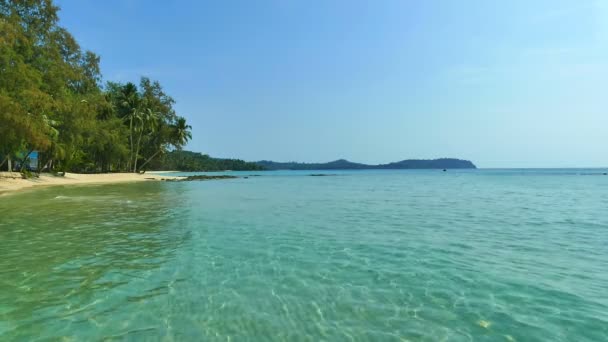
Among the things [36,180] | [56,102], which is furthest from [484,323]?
[36,180]

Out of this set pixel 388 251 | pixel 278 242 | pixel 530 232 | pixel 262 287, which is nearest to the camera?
pixel 262 287

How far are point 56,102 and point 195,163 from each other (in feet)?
410

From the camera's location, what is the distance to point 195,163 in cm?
14800

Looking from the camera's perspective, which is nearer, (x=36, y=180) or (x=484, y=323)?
(x=484, y=323)

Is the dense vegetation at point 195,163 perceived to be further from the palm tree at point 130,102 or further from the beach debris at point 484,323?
the beach debris at point 484,323

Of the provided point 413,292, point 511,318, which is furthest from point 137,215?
point 511,318

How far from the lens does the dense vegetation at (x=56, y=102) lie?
22938 mm

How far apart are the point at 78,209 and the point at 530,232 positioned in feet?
63.0

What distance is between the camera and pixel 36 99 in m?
23.4

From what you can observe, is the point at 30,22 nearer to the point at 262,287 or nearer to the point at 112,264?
the point at 112,264

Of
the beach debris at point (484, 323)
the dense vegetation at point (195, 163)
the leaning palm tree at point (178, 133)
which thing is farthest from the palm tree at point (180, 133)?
the beach debris at point (484, 323)

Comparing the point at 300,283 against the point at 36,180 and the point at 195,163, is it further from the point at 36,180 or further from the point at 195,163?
the point at 195,163

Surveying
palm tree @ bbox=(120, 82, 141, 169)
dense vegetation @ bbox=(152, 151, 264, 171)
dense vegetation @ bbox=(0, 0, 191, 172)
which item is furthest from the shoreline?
dense vegetation @ bbox=(152, 151, 264, 171)

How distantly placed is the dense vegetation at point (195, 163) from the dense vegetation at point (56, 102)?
42.5 m
